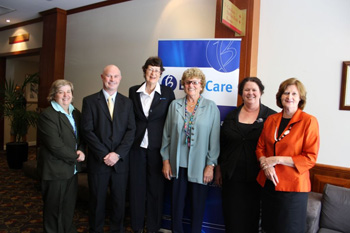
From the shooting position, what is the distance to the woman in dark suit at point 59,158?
2.47 metres

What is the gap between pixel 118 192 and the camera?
8.82 feet

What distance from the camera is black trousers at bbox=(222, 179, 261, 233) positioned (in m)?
2.37

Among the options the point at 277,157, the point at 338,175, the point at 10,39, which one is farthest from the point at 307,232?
the point at 10,39

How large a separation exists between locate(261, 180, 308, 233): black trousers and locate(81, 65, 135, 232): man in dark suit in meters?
1.36

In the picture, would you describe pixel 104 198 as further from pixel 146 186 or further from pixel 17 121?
pixel 17 121

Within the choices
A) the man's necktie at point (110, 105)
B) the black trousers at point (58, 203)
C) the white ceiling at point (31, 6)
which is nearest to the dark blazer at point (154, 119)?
the man's necktie at point (110, 105)

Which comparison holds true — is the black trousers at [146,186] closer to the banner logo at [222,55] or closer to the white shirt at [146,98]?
the white shirt at [146,98]

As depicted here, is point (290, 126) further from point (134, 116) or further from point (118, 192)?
point (118, 192)

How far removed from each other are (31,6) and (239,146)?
5452 mm

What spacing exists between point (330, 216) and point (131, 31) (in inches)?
158

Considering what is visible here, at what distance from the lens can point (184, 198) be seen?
104 inches

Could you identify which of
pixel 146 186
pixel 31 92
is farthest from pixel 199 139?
pixel 31 92

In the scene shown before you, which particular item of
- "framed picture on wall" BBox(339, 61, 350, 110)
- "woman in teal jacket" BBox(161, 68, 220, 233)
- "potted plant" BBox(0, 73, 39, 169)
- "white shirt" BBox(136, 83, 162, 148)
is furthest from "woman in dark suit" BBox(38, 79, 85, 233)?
"potted plant" BBox(0, 73, 39, 169)

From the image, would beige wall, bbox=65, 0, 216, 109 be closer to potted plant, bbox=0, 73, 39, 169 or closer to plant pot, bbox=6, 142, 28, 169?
potted plant, bbox=0, 73, 39, 169
